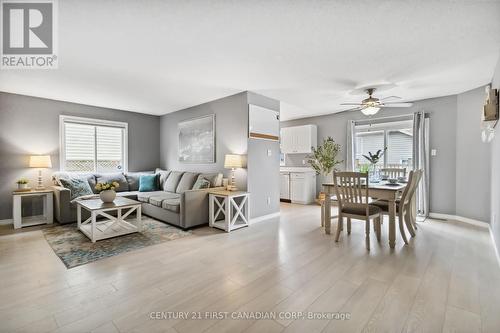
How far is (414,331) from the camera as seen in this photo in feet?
4.99

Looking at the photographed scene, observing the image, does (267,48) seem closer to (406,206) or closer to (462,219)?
(406,206)

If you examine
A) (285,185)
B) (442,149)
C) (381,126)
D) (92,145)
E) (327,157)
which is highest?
(381,126)

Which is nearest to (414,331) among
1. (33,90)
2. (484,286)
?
(484,286)

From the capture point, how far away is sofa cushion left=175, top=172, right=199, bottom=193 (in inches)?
182

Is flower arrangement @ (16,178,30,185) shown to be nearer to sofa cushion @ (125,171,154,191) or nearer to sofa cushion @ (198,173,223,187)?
sofa cushion @ (125,171,154,191)

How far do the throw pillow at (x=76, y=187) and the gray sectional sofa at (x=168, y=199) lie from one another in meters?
0.13

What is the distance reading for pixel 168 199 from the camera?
13.8ft

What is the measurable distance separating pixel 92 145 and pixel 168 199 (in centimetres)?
262

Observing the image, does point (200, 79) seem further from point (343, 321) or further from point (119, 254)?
point (343, 321)

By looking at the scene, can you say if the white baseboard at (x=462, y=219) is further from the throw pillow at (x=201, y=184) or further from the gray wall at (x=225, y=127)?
the throw pillow at (x=201, y=184)

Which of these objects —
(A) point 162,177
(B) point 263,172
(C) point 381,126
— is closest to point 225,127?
(B) point 263,172

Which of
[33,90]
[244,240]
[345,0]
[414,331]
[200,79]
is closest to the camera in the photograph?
[414,331]

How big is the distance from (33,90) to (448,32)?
19.8ft

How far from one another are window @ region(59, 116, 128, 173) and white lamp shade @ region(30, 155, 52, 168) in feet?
Answer: 1.69
